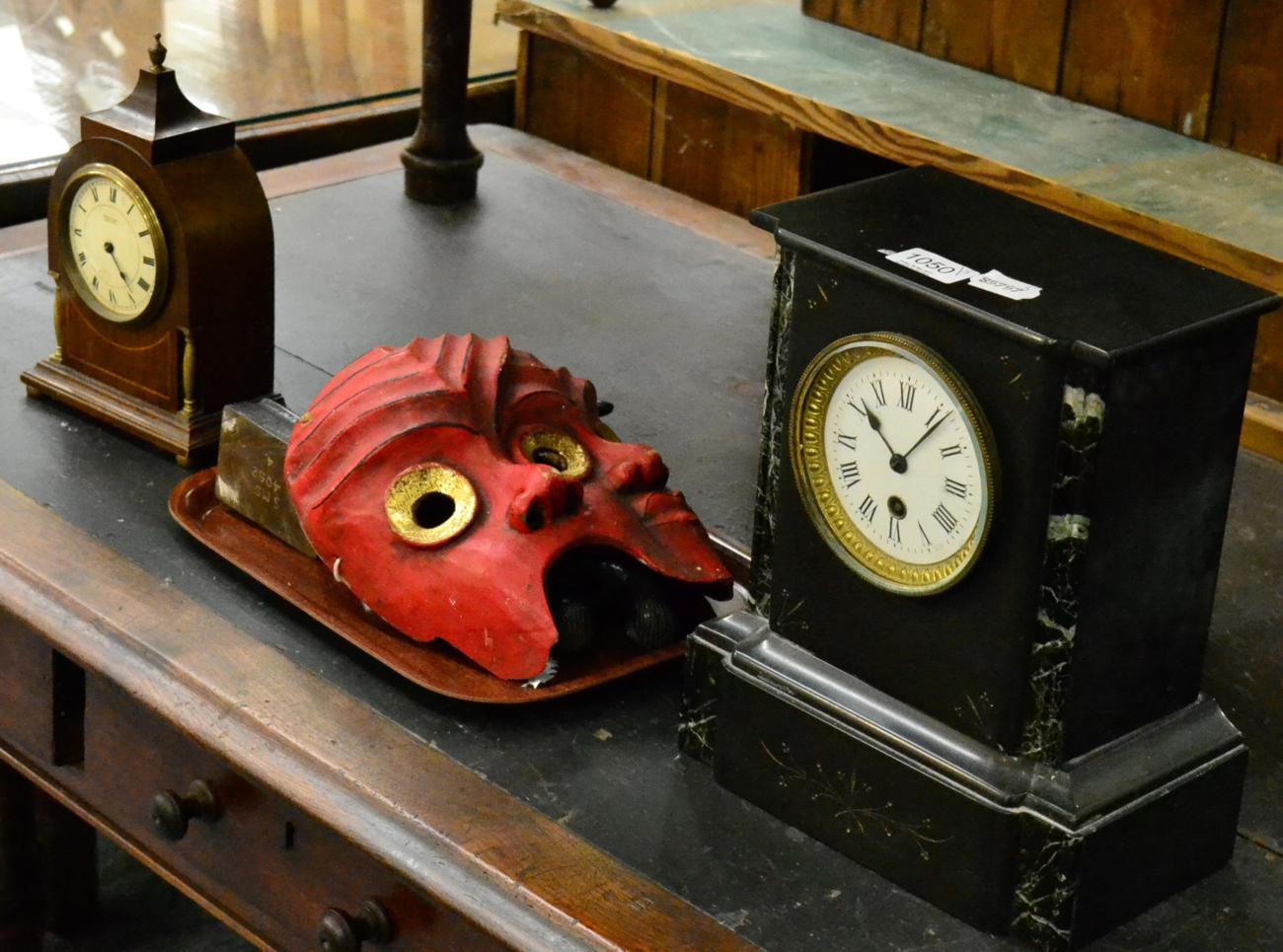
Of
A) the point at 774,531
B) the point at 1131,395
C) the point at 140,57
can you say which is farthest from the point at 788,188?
the point at 1131,395

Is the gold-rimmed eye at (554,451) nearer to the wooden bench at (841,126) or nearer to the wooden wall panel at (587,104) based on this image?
the wooden bench at (841,126)

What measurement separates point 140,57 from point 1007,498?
6.03 ft

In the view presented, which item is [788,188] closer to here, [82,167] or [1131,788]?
[82,167]

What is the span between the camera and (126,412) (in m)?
1.56

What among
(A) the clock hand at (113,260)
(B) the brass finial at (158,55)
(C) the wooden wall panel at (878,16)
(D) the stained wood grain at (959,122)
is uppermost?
(B) the brass finial at (158,55)

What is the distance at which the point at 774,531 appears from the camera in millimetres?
1125

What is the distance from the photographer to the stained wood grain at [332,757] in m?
1.05

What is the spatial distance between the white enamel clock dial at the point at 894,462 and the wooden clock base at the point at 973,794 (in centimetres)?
9

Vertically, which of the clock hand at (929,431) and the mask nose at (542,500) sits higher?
the clock hand at (929,431)

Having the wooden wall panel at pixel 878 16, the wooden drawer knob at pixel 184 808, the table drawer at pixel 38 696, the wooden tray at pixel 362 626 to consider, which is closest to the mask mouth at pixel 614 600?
the wooden tray at pixel 362 626

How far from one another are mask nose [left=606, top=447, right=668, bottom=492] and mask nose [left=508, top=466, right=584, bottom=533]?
5cm

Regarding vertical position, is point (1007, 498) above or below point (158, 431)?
above

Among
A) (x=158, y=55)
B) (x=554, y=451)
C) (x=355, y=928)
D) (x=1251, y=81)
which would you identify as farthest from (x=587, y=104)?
(x=355, y=928)

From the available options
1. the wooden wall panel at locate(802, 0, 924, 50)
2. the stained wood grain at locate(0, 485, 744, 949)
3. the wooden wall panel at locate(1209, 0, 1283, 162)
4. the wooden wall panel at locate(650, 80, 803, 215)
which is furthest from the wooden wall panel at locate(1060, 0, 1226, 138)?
the stained wood grain at locate(0, 485, 744, 949)
